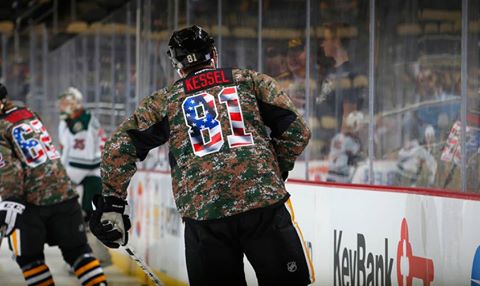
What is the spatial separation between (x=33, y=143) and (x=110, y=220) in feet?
A: 8.35

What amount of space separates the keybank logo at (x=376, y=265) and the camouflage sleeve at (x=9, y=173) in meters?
1.77

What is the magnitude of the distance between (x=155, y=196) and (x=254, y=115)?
519 centimetres

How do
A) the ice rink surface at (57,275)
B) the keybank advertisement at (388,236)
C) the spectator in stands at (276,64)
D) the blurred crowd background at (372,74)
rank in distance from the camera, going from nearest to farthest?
the keybank advertisement at (388,236), the blurred crowd background at (372,74), the spectator in stands at (276,64), the ice rink surface at (57,275)

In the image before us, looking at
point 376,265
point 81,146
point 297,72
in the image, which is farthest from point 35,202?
point 81,146

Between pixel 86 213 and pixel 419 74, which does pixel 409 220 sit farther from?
pixel 86 213

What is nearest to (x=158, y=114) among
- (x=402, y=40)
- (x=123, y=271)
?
(x=402, y=40)

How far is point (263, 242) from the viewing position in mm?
4203

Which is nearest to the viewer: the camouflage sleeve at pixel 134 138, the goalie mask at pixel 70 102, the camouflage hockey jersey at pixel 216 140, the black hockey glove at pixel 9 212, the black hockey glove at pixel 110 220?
the camouflage hockey jersey at pixel 216 140

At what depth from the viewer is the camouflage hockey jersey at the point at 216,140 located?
4191mm

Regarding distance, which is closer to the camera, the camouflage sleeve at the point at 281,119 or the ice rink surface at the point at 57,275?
the camouflage sleeve at the point at 281,119

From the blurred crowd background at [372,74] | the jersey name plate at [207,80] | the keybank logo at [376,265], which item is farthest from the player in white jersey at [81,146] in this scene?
the jersey name plate at [207,80]

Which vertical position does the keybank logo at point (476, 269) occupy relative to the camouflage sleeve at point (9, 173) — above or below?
below

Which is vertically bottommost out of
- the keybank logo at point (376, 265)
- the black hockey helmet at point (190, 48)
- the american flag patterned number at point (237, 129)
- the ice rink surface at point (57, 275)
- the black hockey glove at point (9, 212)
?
the ice rink surface at point (57, 275)

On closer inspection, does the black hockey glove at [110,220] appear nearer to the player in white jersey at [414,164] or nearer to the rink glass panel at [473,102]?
the rink glass panel at [473,102]
